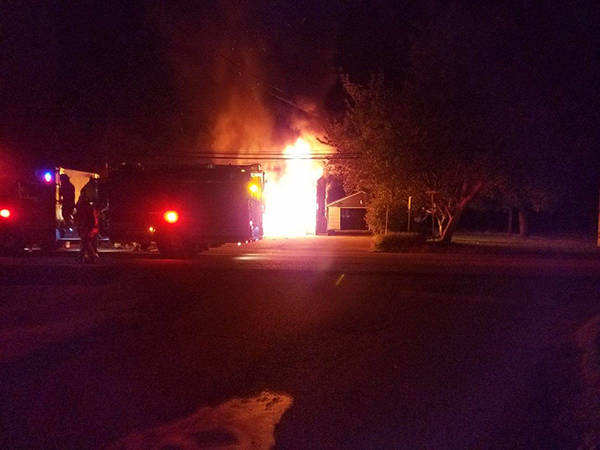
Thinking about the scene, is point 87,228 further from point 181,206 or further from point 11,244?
point 11,244

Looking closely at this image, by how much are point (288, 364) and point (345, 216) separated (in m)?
40.4

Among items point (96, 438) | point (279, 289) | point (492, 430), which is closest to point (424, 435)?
point (492, 430)

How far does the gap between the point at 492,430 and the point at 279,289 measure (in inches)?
287

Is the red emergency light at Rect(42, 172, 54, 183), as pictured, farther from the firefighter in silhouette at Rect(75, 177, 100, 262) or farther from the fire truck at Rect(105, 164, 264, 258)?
the firefighter in silhouette at Rect(75, 177, 100, 262)

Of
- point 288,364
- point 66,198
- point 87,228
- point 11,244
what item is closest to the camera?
point 288,364

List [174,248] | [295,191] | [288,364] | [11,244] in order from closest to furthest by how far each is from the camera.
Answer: [288,364] < [174,248] < [11,244] < [295,191]

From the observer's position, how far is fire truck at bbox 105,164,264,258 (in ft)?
62.0

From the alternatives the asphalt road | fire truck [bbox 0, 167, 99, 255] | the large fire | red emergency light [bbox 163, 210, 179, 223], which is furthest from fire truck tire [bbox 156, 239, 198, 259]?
the large fire

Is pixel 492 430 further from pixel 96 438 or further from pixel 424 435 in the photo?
pixel 96 438

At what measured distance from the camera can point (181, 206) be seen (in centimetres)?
1898

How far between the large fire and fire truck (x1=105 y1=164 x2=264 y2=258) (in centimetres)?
2380

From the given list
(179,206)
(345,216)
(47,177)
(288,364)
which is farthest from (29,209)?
(345,216)

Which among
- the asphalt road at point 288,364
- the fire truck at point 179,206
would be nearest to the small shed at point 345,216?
the fire truck at point 179,206

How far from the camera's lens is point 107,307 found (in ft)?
33.3
